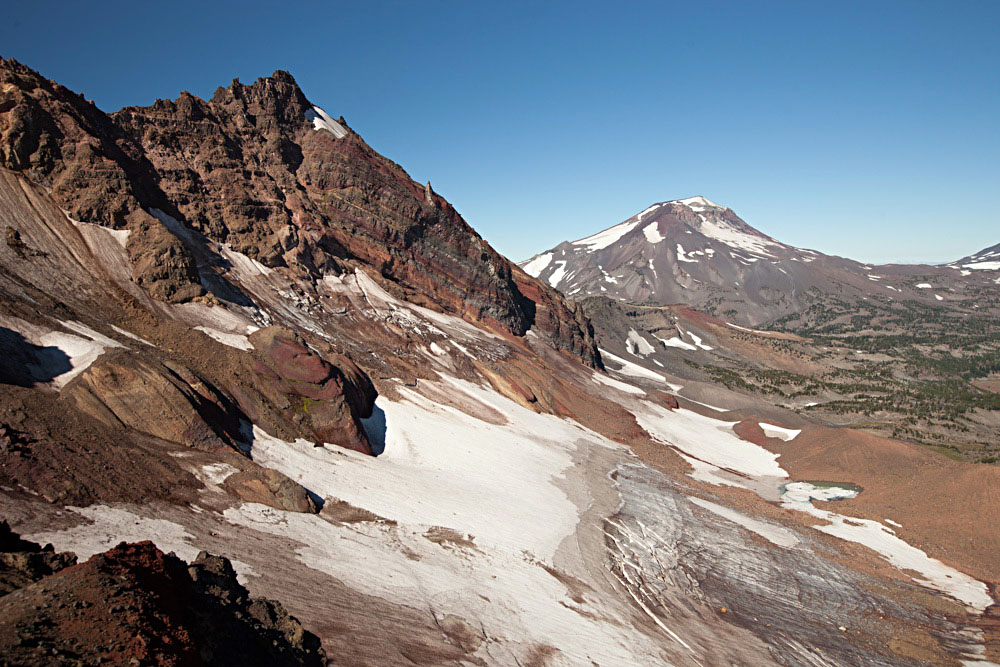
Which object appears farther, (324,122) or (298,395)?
(324,122)

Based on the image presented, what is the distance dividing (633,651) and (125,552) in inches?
525

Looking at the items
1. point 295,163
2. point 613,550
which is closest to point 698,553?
point 613,550

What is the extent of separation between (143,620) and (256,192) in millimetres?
38995

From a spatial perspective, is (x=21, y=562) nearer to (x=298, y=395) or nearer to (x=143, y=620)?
(x=143, y=620)

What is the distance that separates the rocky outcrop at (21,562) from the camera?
7215mm

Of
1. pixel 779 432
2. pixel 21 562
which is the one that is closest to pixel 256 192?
pixel 21 562

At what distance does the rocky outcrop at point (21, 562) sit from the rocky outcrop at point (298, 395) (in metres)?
13.2

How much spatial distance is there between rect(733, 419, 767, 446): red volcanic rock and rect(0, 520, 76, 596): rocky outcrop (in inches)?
2180

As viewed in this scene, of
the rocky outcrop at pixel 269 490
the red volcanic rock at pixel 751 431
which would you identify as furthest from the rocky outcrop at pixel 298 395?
the red volcanic rock at pixel 751 431

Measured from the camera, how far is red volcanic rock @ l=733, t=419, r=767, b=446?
52594 millimetres

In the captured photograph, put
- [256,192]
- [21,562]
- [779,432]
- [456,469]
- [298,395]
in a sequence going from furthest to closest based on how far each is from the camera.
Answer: [779,432]
[256,192]
[456,469]
[298,395]
[21,562]

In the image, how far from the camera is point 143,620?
687cm

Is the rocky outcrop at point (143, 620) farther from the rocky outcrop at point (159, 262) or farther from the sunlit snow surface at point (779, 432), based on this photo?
the sunlit snow surface at point (779, 432)

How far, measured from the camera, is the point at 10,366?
52.7 ft
